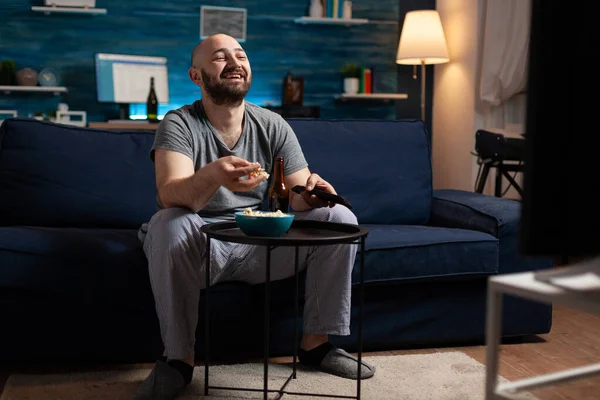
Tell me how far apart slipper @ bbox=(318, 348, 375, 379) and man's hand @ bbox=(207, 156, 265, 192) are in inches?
24.8

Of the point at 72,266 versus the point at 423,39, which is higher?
the point at 423,39

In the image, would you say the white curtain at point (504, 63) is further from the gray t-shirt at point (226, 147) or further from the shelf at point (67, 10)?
the gray t-shirt at point (226, 147)

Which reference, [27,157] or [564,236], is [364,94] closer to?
[27,157]

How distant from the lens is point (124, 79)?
17.7 feet

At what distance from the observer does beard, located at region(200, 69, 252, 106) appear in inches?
91.9

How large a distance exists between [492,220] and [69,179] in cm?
150

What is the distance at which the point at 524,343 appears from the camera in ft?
8.92

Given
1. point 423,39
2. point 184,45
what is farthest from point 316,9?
point 184,45

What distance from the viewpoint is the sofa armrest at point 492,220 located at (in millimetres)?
2621

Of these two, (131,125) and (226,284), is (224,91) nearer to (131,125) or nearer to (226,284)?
(226,284)

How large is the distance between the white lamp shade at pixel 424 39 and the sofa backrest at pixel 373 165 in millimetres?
2591

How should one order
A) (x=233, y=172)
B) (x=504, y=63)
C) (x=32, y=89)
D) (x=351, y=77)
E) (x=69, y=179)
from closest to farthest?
1. (x=233, y=172)
2. (x=69, y=179)
3. (x=504, y=63)
4. (x=32, y=89)
5. (x=351, y=77)

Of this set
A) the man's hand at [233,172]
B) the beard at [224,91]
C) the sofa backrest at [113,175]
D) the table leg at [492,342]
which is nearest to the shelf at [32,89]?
the sofa backrest at [113,175]

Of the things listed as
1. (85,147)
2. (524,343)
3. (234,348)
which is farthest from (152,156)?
(524,343)
